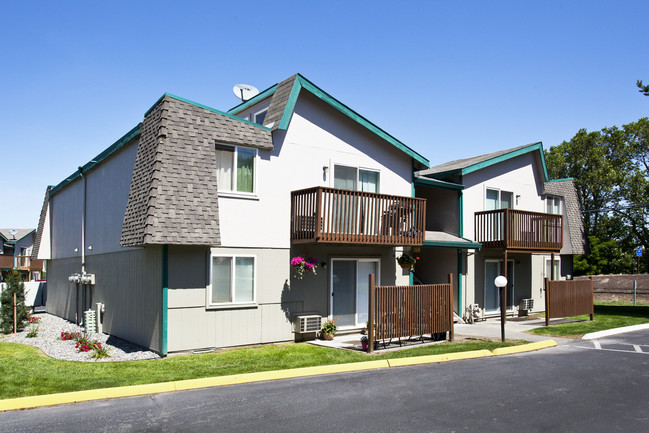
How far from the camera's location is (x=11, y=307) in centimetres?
1848

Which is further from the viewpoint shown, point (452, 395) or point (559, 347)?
point (559, 347)

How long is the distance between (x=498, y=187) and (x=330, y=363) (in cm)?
1347

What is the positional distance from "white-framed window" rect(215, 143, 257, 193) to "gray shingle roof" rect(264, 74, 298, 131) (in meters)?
1.14

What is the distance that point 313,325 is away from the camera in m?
14.9

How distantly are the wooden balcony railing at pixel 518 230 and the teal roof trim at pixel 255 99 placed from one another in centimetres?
954

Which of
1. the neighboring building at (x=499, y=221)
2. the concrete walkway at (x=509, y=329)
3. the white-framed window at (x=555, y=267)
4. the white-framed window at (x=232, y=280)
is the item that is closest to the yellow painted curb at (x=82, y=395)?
the white-framed window at (x=232, y=280)

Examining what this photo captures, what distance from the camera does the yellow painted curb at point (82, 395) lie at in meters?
8.06

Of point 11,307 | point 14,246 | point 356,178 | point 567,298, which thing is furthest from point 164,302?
A: point 14,246

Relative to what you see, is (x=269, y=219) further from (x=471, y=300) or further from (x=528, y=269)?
(x=528, y=269)

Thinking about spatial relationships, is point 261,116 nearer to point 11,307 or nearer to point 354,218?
point 354,218

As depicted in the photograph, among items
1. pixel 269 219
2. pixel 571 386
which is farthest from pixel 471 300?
pixel 571 386

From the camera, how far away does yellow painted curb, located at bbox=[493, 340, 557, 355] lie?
13414mm

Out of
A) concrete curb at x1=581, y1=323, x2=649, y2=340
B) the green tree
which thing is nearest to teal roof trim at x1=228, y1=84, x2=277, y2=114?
concrete curb at x1=581, y1=323, x2=649, y2=340

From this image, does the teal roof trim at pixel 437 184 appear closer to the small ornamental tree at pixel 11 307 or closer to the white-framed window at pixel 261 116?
the white-framed window at pixel 261 116
